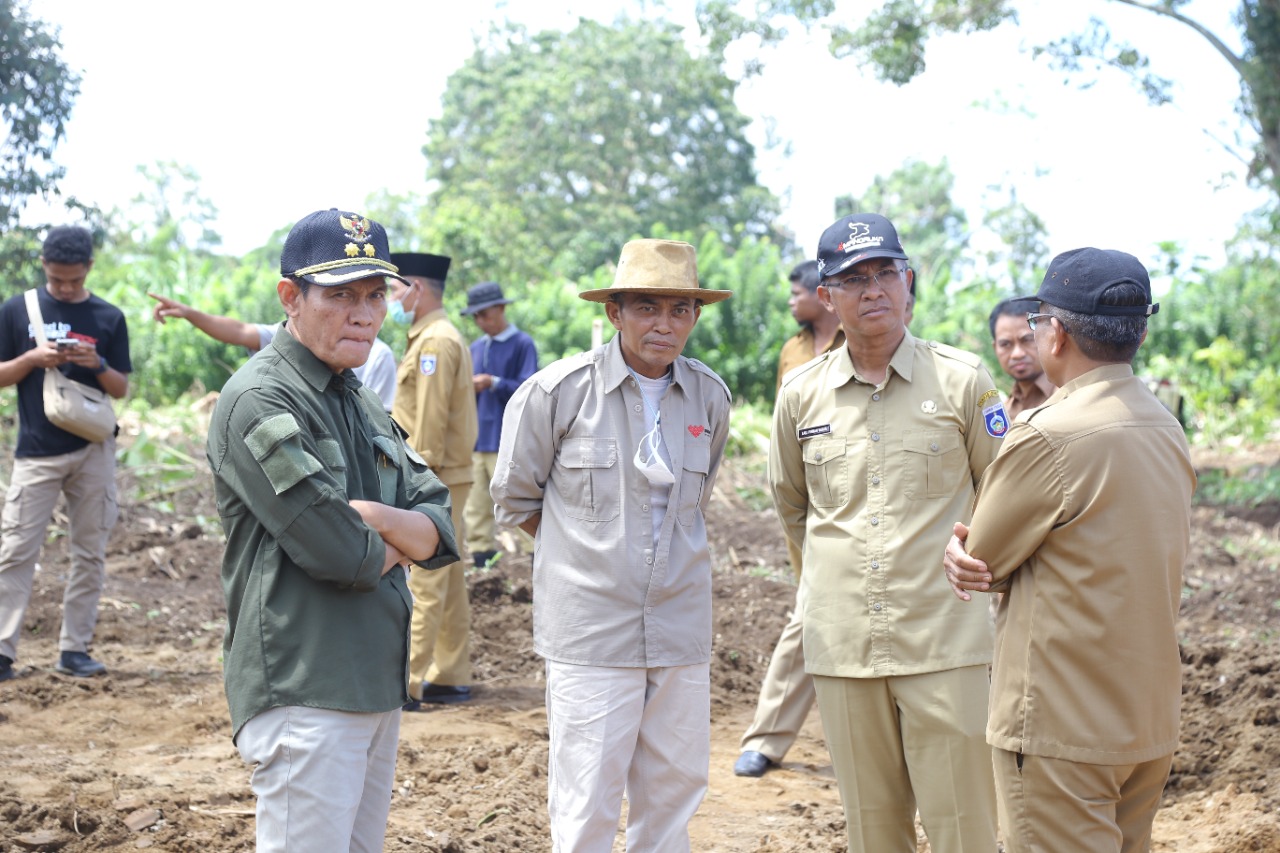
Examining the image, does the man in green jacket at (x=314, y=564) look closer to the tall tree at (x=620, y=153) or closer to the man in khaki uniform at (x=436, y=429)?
the man in khaki uniform at (x=436, y=429)

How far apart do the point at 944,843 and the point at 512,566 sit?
663cm

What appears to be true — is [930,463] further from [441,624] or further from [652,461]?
[441,624]

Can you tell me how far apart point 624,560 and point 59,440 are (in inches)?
172

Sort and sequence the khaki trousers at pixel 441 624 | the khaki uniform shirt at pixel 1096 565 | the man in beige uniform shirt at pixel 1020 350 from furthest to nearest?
the khaki trousers at pixel 441 624 < the man in beige uniform shirt at pixel 1020 350 < the khaki uniform shirt at pixel 1096 565

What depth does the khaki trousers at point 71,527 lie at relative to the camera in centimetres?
654

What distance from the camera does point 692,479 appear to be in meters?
3.76

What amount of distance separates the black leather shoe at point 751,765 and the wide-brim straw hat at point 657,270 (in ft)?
9.18

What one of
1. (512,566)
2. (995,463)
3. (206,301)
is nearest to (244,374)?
(995,463)

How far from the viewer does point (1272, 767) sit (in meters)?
5.28

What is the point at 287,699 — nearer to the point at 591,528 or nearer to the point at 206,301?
the point at 591,528

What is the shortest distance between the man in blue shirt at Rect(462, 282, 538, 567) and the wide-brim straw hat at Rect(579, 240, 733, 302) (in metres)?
5.92

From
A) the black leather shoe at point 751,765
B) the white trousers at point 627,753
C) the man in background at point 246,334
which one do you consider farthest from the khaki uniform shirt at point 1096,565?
the man in background at point 246,334

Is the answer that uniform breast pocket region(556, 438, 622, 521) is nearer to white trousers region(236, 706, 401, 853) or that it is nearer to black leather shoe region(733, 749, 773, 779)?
white trousers region(236, 706, 401, 853)

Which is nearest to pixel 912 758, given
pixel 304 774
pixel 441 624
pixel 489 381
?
pixel 304 774
